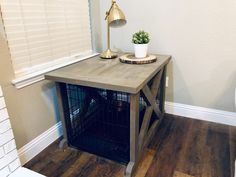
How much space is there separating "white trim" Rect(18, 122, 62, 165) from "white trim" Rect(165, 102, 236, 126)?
1298 millimetres

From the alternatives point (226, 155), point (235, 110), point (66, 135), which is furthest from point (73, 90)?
point (235, 110)

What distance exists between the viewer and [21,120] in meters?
1.66

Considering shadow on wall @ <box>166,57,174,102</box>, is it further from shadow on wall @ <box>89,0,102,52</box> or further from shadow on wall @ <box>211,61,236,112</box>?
shadow on wall @ <box>89,0,102,52</box>

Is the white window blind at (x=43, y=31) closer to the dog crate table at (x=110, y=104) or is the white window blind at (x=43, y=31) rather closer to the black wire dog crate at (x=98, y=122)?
the dog crate table at (x=110, y=104)

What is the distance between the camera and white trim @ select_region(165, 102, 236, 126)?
2174 millimetres

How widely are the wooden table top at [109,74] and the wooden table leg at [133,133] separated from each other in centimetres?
11

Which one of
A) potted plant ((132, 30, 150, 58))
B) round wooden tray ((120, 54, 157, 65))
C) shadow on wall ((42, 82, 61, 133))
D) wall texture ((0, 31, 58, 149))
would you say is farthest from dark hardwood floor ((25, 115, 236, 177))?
potted plant ((132, 30, 150, 58))

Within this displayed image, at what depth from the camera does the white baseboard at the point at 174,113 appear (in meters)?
1.75

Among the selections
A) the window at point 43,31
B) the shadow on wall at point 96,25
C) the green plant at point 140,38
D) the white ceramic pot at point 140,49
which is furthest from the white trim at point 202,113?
the window at point 43,31

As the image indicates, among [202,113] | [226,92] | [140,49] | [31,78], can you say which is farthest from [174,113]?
[31,78]

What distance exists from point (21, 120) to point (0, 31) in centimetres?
70

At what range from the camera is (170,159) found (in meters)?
1.75

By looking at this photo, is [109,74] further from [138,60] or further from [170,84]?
[170,84]

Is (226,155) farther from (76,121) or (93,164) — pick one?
(76,121)
